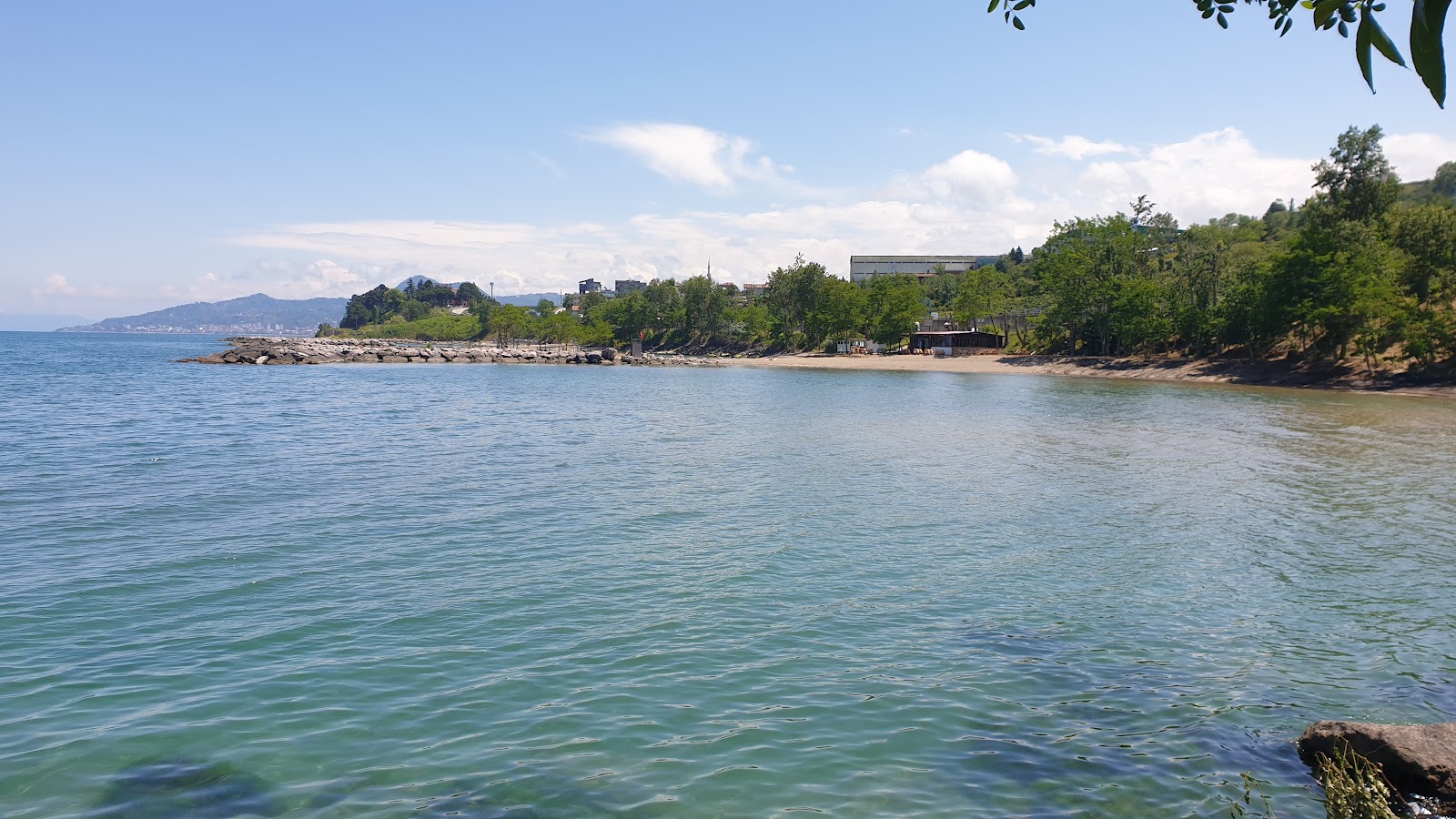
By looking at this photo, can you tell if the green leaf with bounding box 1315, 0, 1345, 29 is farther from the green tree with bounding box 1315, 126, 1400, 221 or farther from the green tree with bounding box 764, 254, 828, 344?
the green tree with bounding box 764, 254, 828, 344

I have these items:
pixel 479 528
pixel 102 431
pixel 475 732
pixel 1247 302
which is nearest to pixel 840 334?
pixel 1247 302

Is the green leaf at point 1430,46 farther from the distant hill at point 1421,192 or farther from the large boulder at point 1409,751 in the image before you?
the distant hill at point 1421,192

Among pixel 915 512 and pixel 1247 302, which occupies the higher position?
pixel 1247 302

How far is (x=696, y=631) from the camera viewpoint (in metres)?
12.7

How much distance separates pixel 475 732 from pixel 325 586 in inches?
253

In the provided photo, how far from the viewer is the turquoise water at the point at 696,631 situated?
28.5 ft

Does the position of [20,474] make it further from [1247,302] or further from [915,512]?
[1247,302]

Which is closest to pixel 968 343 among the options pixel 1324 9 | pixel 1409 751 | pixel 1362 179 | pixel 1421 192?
pixel 1362 179

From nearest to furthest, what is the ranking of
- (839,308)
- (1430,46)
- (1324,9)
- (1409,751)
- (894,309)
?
(1430,46)
(1324,9)
(1409,751)
(894,309)
(839,308)

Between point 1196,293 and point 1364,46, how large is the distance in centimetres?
10323

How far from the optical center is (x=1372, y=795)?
6031 millimetres

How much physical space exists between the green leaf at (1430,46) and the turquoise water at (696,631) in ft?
24.6

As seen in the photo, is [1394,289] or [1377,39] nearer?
[1377,39]

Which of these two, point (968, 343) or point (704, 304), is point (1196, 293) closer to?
point (968, 343)
